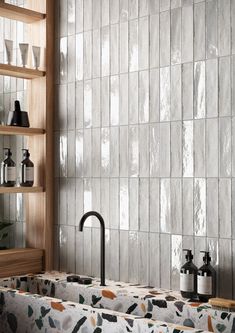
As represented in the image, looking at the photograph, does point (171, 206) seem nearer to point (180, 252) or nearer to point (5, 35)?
point (180, 252)

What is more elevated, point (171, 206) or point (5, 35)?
point (5, 35)

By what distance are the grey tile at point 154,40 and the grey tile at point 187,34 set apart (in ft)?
0.53

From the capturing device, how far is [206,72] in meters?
2.70

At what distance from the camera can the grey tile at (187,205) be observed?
2.75 metres

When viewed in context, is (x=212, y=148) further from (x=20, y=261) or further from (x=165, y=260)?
(x=20, y=261)

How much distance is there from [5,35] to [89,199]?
1.30m

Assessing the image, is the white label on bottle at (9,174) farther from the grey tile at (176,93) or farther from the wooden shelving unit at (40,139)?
the grey tile at (176,93)

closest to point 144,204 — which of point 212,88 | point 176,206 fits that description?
point 176,206

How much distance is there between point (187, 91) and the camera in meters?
2.78

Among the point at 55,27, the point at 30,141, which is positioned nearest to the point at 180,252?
the point at 30,141

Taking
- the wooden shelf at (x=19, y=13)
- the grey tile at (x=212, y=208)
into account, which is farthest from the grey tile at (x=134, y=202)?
the wooden shelf at (x=19, y=13)

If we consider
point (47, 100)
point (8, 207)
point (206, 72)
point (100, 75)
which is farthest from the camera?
point (8, 207)

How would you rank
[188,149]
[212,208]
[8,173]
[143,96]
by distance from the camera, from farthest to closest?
1. [8,173]
2. [143,96]
3. [188,149]
4. [212,208]

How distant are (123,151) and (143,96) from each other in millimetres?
Result: 305
